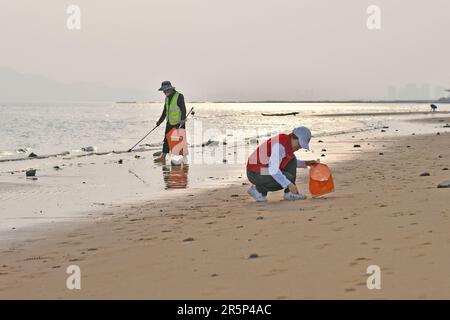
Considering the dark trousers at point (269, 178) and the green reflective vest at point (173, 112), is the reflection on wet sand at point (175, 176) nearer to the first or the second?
the green reflective vest at point (173, 112)

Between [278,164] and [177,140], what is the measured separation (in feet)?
27.9

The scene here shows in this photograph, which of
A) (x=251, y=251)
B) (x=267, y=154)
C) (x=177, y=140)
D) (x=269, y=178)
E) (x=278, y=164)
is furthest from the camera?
(x=177, y=140)

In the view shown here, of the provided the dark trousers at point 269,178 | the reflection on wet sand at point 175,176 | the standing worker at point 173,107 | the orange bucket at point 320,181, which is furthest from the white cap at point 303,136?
the standing worker at point 173,107

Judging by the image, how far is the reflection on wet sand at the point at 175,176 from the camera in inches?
506

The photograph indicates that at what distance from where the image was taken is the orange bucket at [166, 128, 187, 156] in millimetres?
16875

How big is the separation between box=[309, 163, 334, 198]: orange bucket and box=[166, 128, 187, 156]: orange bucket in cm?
808

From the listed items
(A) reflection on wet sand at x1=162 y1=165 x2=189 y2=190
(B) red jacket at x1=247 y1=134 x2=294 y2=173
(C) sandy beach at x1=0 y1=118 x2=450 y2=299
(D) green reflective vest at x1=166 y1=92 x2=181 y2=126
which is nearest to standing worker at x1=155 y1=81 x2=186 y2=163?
(D) green reflective vest at x1=166 y1=92 x2=181 y2=126

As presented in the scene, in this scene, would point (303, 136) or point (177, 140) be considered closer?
point (303, 136)

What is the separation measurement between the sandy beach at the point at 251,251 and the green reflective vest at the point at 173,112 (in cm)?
737

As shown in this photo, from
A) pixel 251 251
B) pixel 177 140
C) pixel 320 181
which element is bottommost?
pixel 251 251

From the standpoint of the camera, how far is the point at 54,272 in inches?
223

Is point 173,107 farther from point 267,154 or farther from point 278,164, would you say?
point 278,164

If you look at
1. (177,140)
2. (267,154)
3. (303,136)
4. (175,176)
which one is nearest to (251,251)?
(303,136)

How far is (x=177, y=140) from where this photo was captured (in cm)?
1702
